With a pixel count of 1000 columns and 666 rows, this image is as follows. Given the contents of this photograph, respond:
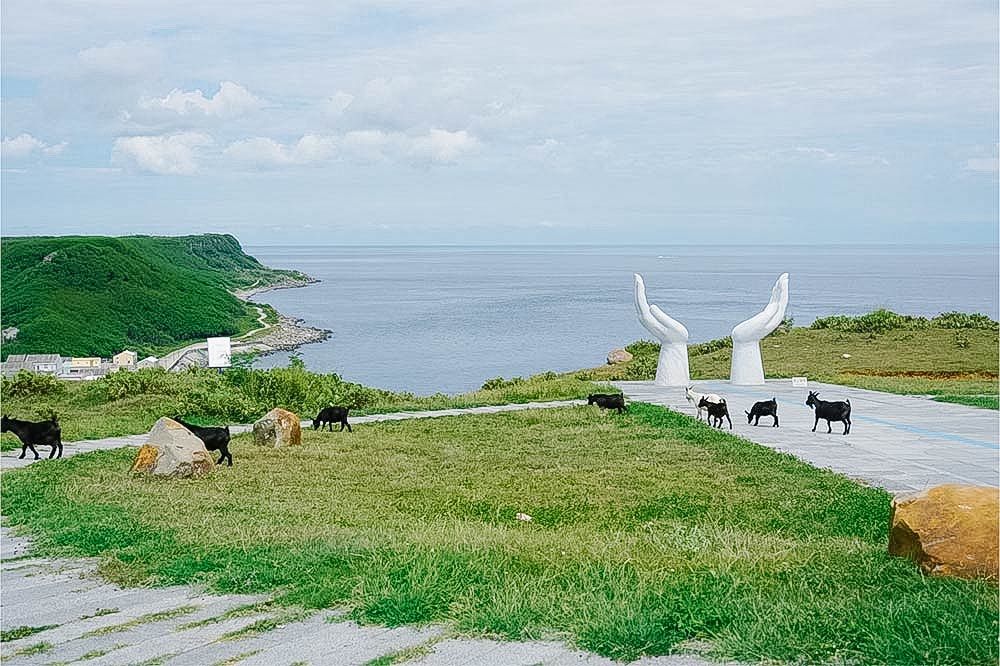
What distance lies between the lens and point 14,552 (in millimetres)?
5859

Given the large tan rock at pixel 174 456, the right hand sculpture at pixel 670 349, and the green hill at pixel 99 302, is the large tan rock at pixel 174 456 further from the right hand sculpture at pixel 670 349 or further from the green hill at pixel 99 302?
the green hill at pixel 99 302

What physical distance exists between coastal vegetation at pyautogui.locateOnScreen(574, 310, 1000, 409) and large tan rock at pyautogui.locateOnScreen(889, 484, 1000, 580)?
12345 millimetres

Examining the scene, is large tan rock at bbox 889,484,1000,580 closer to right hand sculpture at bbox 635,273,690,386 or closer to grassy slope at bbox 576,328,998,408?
grassy slope at bbox 576,328,998,408

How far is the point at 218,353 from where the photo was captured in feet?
59.1

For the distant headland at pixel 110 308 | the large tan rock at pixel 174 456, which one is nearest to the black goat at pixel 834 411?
the large tan rock at pixel 174 456

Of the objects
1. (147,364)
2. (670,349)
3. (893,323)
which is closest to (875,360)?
(893,323)

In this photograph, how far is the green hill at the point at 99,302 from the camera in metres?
50.8

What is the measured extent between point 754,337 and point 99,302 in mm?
47926

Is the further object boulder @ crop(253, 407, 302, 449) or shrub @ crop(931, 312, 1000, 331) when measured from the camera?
shrub @ crop(931, 312, 1000, 331)

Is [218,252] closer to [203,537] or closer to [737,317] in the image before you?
[737,317]

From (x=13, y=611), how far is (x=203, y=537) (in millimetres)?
1311

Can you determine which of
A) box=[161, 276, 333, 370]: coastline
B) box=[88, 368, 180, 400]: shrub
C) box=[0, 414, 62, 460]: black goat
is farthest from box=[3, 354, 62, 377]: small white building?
box=[0, 414, 62, 460]: black goat

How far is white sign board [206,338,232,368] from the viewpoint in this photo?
17859 millimetres

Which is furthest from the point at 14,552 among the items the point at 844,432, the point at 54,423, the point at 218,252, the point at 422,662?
the point at 218,252
